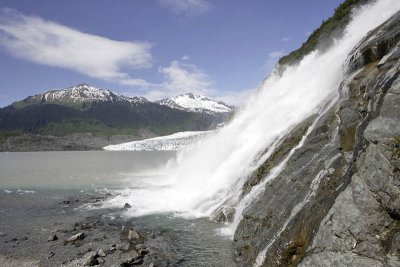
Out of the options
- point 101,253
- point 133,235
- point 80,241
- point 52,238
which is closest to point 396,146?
point 101,253

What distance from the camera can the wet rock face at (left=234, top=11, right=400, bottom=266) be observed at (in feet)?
42.1

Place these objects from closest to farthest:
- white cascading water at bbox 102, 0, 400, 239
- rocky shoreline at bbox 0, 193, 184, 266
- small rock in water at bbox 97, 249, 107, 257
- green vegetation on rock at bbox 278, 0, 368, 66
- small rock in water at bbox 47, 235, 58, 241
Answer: rocky shoreline at bbox 0, 193, 184, 266, small rock in water at bbox 97, 249, 107, 257, small rock in water at bbox 47, 235, 58, 241, white cascading water at bbox 102, 0, 400, 239, green vegetation on rock at bbox 278, 0, 368, 66

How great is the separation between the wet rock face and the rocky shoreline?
21.6ft

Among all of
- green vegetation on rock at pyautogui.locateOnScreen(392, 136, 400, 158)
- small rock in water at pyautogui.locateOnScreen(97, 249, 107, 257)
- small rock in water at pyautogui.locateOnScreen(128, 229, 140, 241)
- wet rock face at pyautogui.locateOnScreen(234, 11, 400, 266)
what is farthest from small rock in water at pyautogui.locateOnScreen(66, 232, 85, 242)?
green vegetation on rock at pyautogui.locateOnScreen(392, 136, 400, 158)

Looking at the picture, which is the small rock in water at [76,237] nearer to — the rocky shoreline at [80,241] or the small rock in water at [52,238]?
the rocky shoreline at [80,241]

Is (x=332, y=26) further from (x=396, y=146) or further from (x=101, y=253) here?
(x=101, y=253)

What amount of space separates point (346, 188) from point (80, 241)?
20563 millimetres

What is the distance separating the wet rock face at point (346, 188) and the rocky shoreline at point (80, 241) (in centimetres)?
660

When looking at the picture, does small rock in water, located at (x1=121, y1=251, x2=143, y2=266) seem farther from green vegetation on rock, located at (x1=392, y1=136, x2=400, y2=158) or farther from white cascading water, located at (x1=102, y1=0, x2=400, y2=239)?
green vegetation on rock, located at (x1=392, y1=136, x2=400, y2=158)

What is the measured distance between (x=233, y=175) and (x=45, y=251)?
18.2 m

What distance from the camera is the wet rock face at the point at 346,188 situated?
1282 centimetres

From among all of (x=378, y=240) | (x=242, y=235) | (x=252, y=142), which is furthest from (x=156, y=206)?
(x=378, y=240)

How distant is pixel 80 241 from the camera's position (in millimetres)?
26500

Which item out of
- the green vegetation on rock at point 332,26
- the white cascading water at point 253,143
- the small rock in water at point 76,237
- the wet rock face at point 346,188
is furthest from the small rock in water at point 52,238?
the green vegetation on rock at point 332,26
